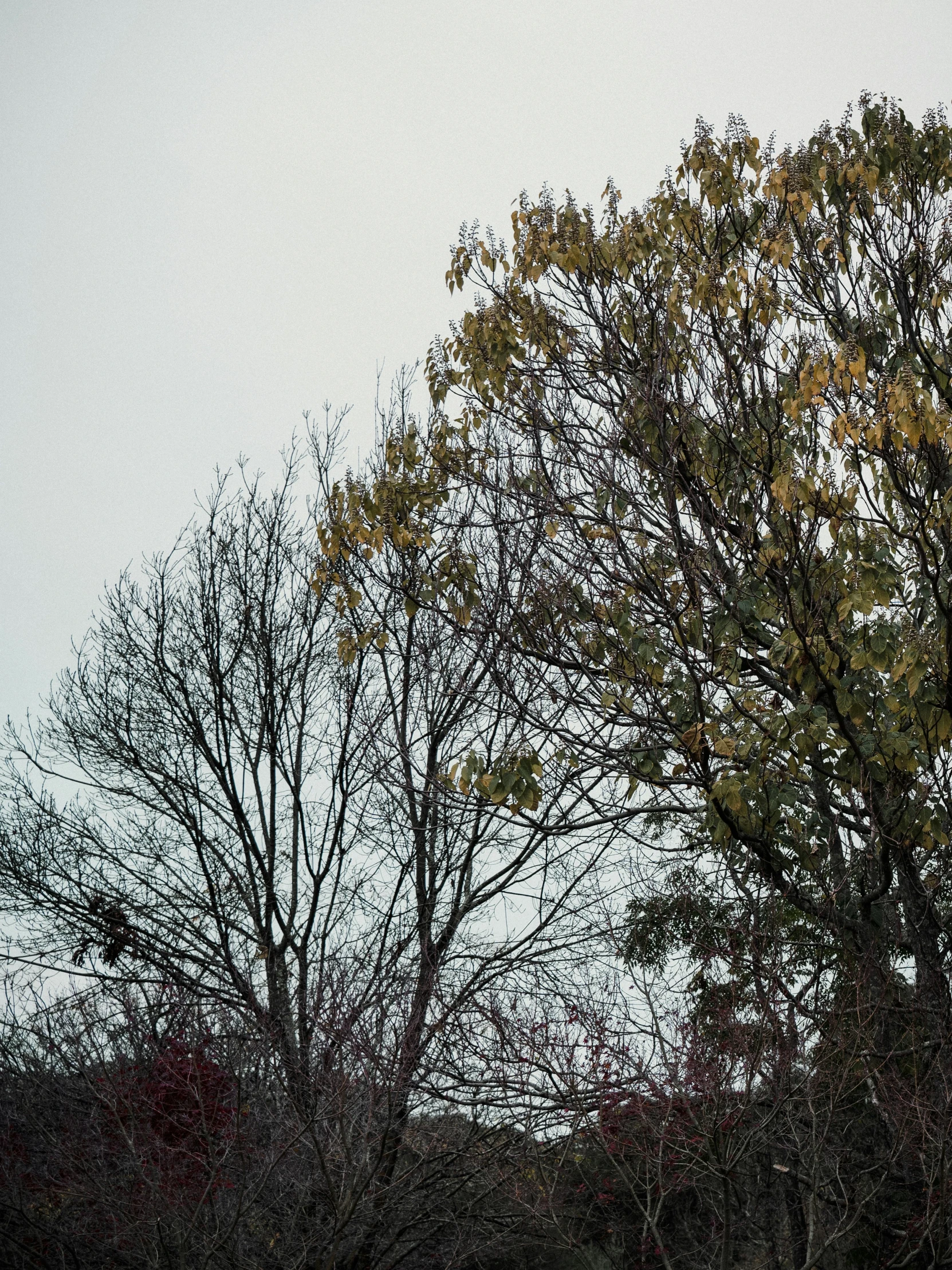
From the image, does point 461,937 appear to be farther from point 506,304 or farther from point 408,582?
point 506,304

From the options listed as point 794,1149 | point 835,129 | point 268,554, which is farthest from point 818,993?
point 268,554

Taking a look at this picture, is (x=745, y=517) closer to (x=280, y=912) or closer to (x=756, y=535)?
(x=756, y=535)

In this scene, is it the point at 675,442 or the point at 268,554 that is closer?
the point at 675,442

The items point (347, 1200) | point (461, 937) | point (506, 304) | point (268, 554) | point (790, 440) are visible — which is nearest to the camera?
point (790, 440)

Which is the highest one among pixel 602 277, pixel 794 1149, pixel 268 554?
pixel 268 554

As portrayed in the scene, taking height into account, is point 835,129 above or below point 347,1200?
above

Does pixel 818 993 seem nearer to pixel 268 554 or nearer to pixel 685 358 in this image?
pixel 685 358

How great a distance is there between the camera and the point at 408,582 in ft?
27.5

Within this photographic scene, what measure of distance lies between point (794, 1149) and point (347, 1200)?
2.84 meters

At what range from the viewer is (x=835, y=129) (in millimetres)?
6801

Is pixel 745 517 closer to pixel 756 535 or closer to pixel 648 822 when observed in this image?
pixel 756 535

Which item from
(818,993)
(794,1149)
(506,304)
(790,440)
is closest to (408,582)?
(506,304)

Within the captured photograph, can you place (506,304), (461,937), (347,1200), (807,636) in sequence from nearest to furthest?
(807,636)
(347,1200)
(506,304)
(461,937)

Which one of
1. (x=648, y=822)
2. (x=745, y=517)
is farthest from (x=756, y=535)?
(x=648, y=822)
